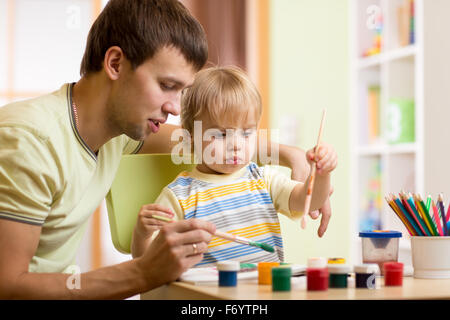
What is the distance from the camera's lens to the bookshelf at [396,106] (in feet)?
8.62

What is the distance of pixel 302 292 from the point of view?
2.52 feet

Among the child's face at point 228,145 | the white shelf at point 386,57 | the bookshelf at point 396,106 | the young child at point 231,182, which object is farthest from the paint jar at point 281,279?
the white shelf at point 386,57

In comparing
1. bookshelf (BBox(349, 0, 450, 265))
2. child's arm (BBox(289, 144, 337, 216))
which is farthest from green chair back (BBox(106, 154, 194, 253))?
bookshelf (BBox(349, 0, 450, 265))

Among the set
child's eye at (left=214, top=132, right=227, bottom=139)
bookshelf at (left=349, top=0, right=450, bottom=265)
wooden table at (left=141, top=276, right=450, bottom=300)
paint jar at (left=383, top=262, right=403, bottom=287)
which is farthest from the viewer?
bookshelf at (left=349, top=0, right=450, bottom=265)

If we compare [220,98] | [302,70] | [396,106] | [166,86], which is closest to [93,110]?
[166,86]

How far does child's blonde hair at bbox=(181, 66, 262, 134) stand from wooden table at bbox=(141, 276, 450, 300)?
48 centimetres

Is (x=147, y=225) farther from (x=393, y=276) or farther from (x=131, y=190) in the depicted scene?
(x=393, y=276)

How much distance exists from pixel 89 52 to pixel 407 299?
33.8 inches

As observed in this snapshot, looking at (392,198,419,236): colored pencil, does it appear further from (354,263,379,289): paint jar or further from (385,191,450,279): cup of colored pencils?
(354,263,379,289): paint jar

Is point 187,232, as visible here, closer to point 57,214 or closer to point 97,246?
point 57,214

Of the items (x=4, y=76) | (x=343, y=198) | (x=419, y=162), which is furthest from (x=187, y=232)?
(x=4, y=76)

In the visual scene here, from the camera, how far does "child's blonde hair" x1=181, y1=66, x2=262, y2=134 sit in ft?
4.20

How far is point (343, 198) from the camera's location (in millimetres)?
3766
